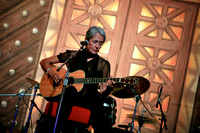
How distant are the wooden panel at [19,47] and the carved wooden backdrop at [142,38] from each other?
62cm

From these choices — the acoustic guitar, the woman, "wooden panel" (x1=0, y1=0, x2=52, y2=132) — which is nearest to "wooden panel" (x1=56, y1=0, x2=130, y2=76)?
"wooden panel" (x1=0, y1=0, x2=52, y2=132)

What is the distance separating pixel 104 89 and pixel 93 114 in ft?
1.29

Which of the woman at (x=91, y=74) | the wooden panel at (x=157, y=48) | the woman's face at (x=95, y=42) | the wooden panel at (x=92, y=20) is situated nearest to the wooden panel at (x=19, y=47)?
the wooden panel at (x=92, y=20)

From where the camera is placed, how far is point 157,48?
5520 millimetres

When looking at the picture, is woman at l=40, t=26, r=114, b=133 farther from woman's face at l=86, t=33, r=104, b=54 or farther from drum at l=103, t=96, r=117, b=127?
drum at l=103, t=96, r=117, b=127

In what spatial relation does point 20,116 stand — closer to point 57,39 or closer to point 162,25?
point 57,39

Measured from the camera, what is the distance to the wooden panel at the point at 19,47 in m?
5.16

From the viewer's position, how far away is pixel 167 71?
546cm

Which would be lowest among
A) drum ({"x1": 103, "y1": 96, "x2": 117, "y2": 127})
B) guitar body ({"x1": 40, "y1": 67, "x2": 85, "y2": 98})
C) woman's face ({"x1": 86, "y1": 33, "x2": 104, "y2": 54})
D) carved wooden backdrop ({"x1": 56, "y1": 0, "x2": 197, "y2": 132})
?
drum ({"x1": 103, "y1": 96, "x2": 117, "y2": 127})

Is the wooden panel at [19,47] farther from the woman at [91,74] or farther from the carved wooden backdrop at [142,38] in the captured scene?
the woman at [91,74]

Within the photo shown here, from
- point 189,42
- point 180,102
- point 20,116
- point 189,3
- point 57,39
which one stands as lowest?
point 20,116

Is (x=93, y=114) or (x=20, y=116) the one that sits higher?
(x=93, y=114)

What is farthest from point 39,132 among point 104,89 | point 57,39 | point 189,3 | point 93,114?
point 189,3

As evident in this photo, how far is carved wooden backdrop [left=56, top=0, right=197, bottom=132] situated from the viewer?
5.36 m
